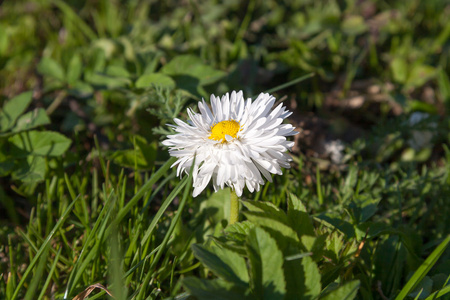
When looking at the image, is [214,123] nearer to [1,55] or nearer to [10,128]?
[10,128]

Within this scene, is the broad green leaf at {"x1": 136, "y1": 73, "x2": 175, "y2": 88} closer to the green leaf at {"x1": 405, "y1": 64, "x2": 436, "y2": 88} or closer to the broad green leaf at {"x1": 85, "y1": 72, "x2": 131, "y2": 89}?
the broad green leaf at {"x1": 85, "y1": 72, "x2": 131, "y2": 89}

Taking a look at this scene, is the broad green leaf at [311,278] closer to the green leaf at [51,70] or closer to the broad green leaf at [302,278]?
the broad green leaf at [302,278]

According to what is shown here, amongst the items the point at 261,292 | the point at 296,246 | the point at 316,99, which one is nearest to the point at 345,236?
the point at 296,246

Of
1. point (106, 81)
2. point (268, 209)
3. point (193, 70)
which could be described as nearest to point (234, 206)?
point (268, 209)

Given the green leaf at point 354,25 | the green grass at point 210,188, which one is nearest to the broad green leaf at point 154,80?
the green grass at point 210,188

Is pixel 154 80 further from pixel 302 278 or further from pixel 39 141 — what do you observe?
pixel 302 278

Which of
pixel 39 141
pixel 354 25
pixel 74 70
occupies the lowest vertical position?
pixel 39 141
